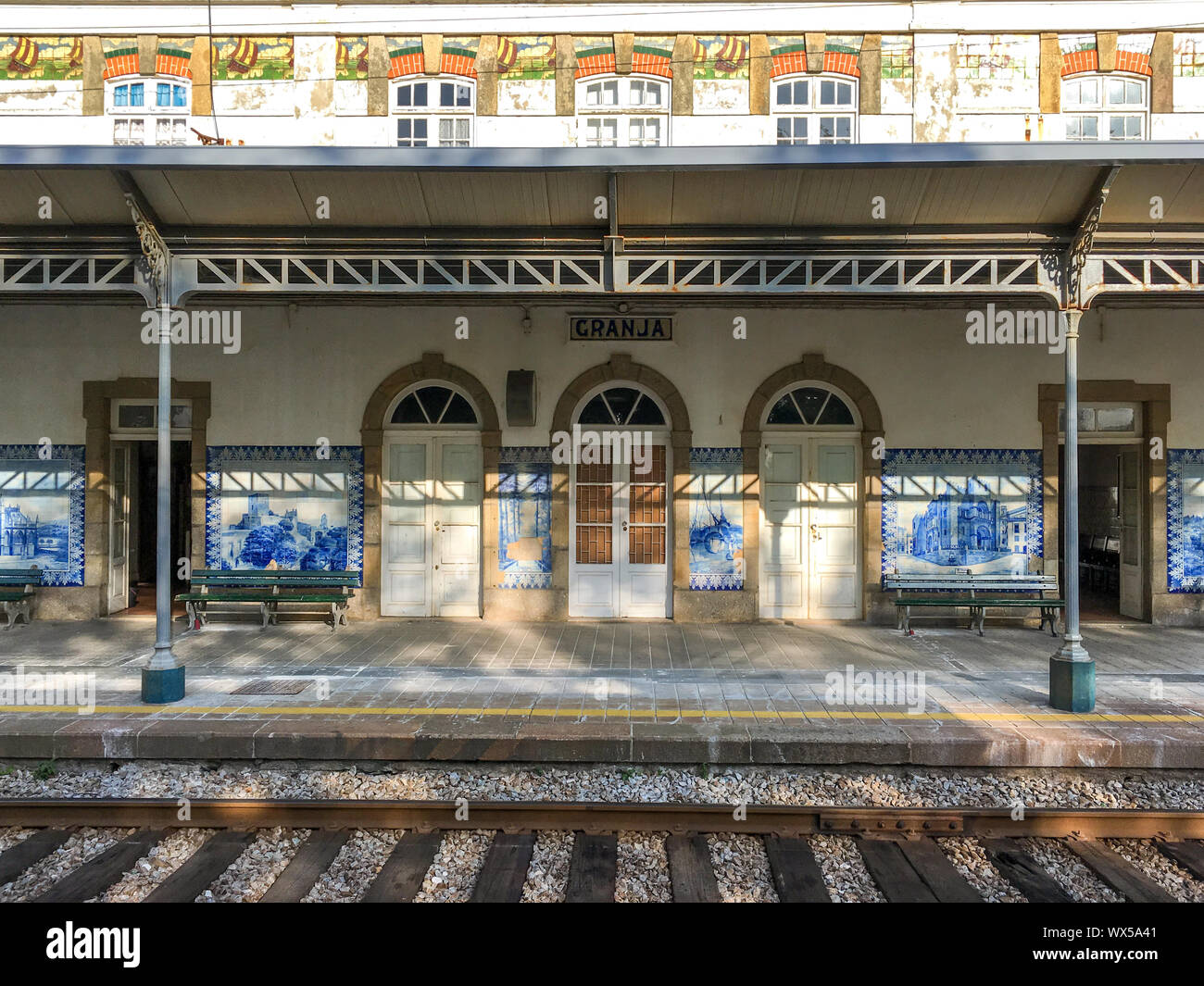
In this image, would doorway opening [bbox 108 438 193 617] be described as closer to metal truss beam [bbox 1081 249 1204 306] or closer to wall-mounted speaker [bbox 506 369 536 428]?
wall-mounted speaker [bbox 506 369 536 428]

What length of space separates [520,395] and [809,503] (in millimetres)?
4247

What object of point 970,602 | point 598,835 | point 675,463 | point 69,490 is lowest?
point 598,835

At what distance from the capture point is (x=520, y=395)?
31.3ft

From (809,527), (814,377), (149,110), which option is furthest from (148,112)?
(809,527)

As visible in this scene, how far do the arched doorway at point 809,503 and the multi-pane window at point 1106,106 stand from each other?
16.8 ft

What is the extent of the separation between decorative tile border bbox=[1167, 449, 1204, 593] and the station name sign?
7047mm

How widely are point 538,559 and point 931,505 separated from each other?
541cm

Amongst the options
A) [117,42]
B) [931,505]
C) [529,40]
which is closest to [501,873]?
[931,505]

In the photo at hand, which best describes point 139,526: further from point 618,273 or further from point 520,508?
point 618,273

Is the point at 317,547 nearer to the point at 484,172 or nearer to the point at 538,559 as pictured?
the point at 538,559

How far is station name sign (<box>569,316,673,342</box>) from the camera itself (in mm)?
9586

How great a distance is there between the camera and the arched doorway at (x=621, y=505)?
32.0ft

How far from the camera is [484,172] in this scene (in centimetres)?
629

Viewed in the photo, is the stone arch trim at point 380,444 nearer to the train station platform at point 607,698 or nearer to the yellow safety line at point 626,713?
the train station platform at point 607,698
